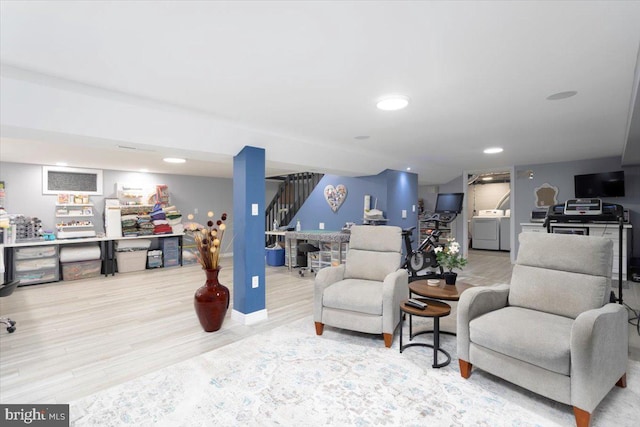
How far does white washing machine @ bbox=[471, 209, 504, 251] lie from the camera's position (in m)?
9.06

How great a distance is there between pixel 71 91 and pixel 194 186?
220 inches

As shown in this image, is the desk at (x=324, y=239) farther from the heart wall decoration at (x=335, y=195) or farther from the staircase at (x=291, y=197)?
the staircase at (x=291, y=197)

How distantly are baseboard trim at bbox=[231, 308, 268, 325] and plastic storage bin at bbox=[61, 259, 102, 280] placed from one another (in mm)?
3902

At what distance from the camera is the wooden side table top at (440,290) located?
8.81ft

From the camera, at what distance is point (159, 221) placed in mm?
6723

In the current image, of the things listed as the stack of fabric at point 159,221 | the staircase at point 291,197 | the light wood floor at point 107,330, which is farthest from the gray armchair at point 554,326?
the stack of fabric at point 159,221

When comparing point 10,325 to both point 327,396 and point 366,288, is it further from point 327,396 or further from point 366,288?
point 366,288

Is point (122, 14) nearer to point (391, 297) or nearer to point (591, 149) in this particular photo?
point (391, 297)

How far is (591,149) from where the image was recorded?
192 inches

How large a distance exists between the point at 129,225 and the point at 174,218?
0.88 meters

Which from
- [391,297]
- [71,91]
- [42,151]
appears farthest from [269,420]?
[42,151]

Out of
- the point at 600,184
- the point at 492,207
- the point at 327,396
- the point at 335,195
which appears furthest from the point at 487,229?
the point at 327,396

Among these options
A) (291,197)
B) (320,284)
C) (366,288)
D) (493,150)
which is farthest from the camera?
(291,197)

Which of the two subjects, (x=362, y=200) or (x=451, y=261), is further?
(x=362, y=200)
